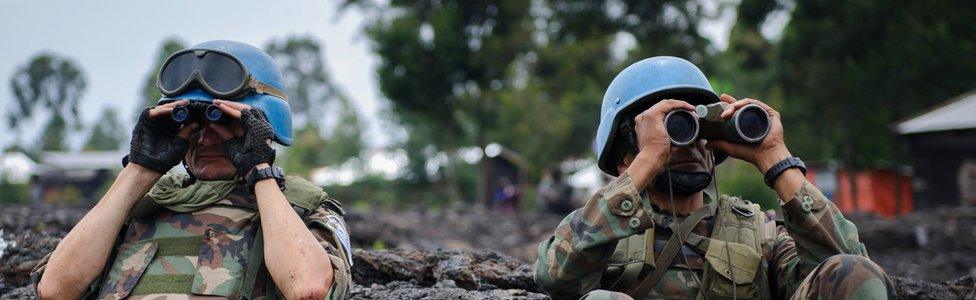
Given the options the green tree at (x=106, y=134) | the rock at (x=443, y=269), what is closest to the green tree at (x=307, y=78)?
the green tree at (x=106, y=134)

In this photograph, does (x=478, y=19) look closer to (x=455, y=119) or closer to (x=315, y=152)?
(x=455, y=119)

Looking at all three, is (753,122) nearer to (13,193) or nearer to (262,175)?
(262,175)

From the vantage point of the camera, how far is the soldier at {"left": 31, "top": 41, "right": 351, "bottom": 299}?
3602 mm

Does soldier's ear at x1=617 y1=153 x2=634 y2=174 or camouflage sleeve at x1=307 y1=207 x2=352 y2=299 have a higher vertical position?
soldier's ear at x1=617 y1=153 x2=634 y2=174

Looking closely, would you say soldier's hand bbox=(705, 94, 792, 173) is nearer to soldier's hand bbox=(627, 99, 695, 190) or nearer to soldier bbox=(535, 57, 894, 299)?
soldier bbox=(535, 57, 894, 299)

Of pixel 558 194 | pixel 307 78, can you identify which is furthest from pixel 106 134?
pixel 558 194

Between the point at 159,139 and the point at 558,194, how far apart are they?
64.4 feet

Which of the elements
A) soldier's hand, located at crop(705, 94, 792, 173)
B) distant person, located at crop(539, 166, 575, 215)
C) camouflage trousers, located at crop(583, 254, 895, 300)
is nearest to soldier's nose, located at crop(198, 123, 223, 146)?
camouflage trousers, located at crop(583, 254, 895, 300)

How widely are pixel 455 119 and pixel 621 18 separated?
20.3ft

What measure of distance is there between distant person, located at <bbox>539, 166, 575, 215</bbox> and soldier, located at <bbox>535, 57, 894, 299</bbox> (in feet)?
62.3

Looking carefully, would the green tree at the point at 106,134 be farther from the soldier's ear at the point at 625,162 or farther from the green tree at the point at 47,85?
the soldier's ear at the point at 625,162

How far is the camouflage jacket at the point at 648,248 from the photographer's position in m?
3.65

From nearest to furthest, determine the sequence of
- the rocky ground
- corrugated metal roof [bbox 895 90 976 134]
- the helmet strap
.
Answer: the helmet strap, the rocky ground, corrugated metal roof [bbox 895 90 976 134]

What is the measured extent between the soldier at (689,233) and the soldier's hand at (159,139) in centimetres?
152
